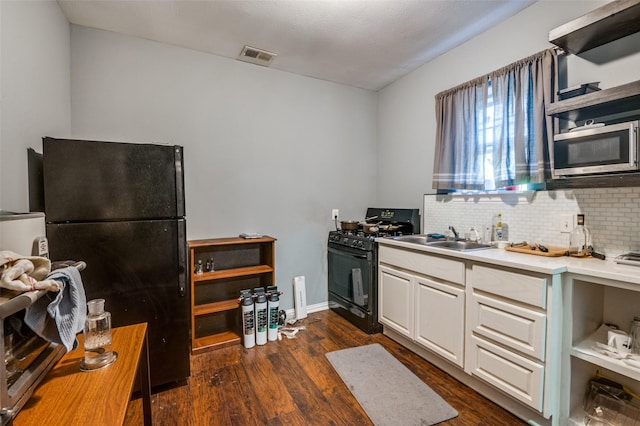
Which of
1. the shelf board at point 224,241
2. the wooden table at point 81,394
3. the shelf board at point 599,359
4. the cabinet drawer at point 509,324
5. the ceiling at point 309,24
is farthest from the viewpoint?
the shelf board at point 224,241

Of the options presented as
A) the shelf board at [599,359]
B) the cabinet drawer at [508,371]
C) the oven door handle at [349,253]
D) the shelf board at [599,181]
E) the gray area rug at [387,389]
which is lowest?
the gray area rug at [387,389]

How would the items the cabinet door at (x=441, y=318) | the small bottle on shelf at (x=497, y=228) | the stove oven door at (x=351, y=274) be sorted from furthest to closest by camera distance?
the stove oven door at (x=351, y=274) < the small bottle on shelf at (x=497, y=228) < the cabinet door at (x=441, y=318)

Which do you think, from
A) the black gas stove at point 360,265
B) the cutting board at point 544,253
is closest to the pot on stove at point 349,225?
the black gas stove at point 360,265

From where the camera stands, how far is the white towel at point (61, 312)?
84cm

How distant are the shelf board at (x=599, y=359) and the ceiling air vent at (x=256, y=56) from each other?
3.22m

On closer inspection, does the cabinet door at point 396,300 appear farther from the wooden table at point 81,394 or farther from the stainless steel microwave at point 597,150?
the wooden table at point 81,394

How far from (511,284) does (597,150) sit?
875mm

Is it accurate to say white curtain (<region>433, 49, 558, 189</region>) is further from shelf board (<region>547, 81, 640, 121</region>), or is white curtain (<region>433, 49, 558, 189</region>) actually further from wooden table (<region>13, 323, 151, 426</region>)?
wooden table (<region>13, 323, 151, 426</region>)

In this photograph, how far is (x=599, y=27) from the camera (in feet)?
5.40

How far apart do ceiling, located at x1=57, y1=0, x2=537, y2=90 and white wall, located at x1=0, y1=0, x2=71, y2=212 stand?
16.4 inches

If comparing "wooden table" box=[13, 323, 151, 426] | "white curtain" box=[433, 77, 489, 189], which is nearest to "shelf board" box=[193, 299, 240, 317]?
"wooden table" box=[13, 323, 151, 426]

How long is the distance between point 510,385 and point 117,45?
384 cm

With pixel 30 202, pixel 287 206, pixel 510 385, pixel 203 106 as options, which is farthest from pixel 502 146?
pixel 30 202

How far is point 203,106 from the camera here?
286 cm
